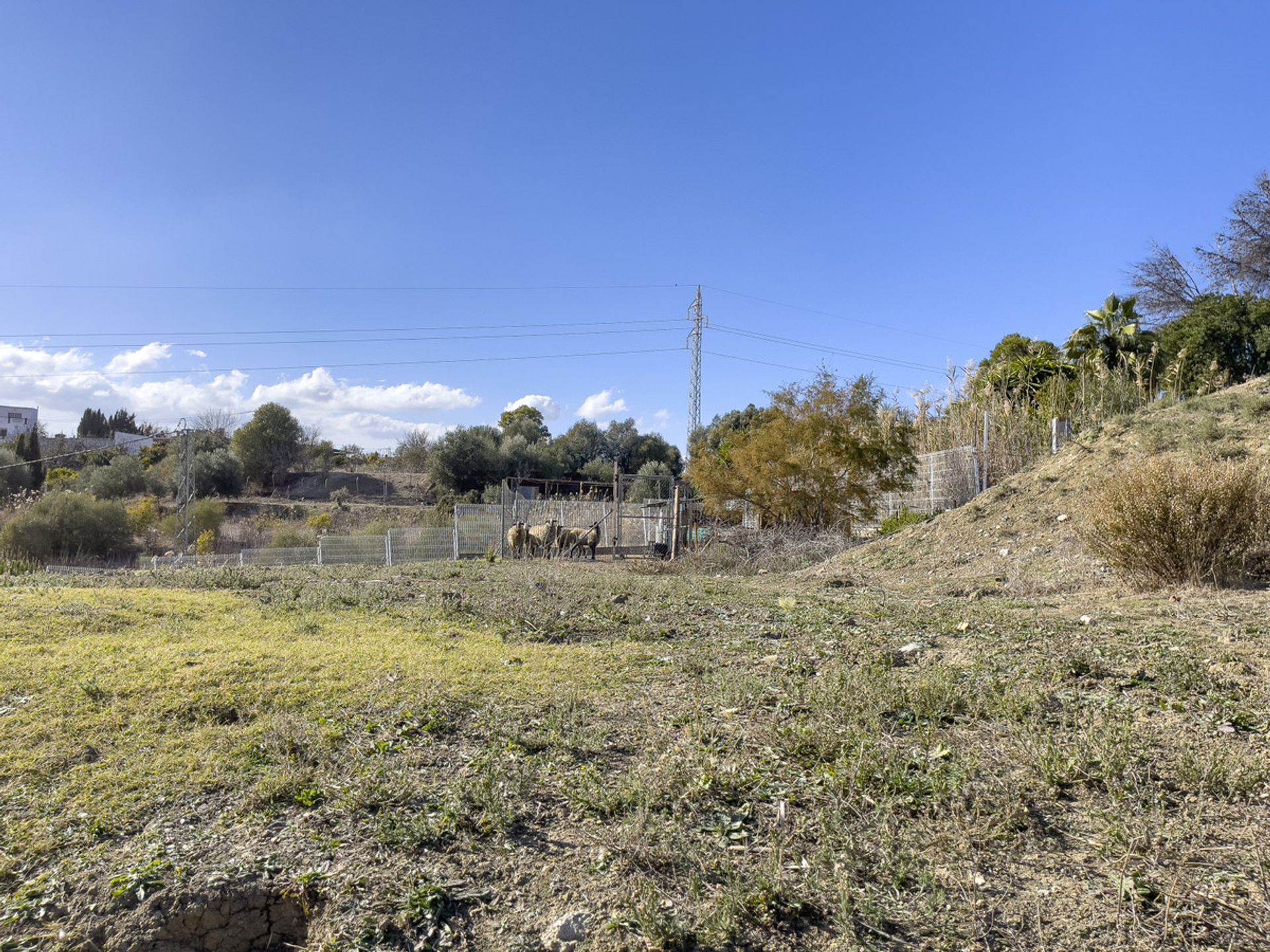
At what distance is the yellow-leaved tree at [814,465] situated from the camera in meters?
18.0

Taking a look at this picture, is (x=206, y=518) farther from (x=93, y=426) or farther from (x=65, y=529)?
(x=93, y=426)

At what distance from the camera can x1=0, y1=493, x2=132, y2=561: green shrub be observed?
22.6 meters

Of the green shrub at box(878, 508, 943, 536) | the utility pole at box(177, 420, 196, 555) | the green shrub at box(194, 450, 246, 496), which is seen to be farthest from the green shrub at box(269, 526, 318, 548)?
the green shrub at box(878, 508, 943, 536)

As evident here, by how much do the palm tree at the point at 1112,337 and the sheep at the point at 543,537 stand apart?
16.3 m

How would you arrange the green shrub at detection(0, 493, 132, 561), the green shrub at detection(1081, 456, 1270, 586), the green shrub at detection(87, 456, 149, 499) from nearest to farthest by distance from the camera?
the green shrub at detection(1081, 456, 1270, 586) → the green shrub at detection(0, 493, 132, 561) → the green shrub at detection(87, 456, 149, 499)

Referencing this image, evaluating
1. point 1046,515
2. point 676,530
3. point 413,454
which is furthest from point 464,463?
point 1046,515

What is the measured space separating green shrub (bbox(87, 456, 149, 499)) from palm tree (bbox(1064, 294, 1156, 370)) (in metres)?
35.4

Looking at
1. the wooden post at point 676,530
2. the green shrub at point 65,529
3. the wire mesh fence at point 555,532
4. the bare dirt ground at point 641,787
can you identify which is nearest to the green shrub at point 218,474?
the green shrub at point 65,529

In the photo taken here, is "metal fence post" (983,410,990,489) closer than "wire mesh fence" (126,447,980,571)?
Yes

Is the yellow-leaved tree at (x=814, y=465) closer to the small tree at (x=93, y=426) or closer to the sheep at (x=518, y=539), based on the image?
the sheep at (x=518, y=539)

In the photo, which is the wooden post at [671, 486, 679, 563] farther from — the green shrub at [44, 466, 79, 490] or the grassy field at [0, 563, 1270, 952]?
the green shrub at [44, 466, 79, 490]

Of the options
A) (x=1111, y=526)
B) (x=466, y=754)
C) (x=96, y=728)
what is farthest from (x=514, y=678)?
(x=1111, y=526)

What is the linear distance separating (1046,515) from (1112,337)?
1671cm

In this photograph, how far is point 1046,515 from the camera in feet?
38.8
